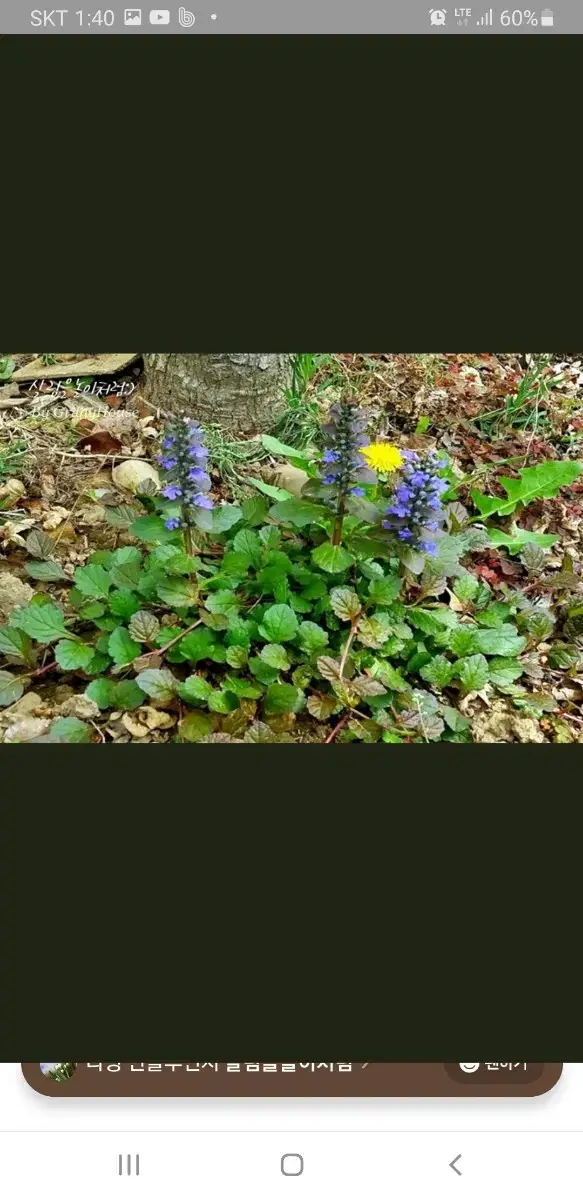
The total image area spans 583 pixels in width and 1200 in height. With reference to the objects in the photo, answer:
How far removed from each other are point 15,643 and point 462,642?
145cm

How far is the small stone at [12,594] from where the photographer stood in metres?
2.90

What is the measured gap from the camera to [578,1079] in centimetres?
196

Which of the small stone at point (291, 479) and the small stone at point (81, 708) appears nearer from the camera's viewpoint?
the small stone at point (81, 708)

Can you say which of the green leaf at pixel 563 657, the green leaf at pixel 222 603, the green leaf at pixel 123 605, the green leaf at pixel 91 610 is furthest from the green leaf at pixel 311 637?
the green leaf at pixel 563 657

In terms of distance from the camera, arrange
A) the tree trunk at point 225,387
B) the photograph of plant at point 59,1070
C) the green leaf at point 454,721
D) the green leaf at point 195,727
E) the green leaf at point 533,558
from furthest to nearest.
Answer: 1. the tree trunk at point 225,387
2. the green leaf at point 533,558
3. the green leaf at point 454,721
4. the green leaf at point 195,727
5. the photograph of plant at point 59,1070

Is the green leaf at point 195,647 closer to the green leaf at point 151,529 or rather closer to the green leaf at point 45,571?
the green leaf at point 151,529

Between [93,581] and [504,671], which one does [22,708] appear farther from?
[504,671]

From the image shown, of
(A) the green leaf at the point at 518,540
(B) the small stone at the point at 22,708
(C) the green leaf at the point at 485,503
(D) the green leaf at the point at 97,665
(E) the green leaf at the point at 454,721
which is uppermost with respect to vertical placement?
(C) the green leaf at the point at 485,503

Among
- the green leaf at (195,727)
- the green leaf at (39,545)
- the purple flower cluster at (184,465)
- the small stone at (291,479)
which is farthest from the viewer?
the small stone at (291,479)

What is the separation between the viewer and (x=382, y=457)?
2793 millimetres

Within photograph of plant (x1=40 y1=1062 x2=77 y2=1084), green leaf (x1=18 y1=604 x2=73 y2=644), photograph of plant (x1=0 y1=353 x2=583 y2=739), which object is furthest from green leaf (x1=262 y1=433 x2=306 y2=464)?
photograph of plant (x1=40 y1=1062 x2=77 y2=1084)

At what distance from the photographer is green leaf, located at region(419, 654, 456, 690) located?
2.69 metres

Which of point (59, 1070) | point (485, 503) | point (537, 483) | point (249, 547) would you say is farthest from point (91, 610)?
point (537, 483)
